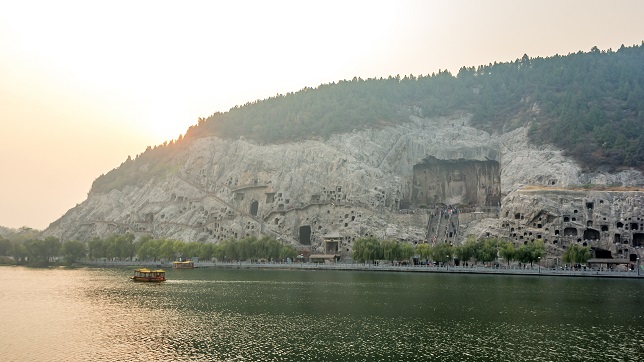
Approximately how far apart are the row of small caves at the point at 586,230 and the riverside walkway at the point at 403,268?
6022 mm

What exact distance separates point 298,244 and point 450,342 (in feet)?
248

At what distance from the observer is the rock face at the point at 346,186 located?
102500 millimetres

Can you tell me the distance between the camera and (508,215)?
302 ft

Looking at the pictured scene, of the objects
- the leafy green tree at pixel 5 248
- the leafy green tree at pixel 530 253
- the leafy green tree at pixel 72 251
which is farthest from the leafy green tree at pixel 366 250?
the leafy green tree at pixel 5 248

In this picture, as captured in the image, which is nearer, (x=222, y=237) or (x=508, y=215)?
(x=508, y=215)

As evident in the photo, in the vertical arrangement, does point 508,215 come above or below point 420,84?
below

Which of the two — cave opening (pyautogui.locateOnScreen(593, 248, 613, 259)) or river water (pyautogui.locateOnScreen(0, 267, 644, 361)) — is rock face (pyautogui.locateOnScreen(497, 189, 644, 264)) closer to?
cave opening (pyautogui.locateOnScreen(593, 248, 613, 259))

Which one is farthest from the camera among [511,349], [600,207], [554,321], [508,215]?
[508,215]

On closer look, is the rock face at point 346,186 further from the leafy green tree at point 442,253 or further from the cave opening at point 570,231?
the leafy green tree at point 442,253

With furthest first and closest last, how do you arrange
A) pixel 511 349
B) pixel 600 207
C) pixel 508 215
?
pixel 508 215, pixel 600 207, pixel 511 349

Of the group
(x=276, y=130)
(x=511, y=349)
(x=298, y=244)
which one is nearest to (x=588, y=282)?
(x=511, y=349)

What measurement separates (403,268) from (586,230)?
27439mm

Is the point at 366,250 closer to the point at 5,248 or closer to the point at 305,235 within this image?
the point at 305,235

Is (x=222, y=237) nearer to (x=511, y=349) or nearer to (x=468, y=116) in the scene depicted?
(x=468, y=116)
